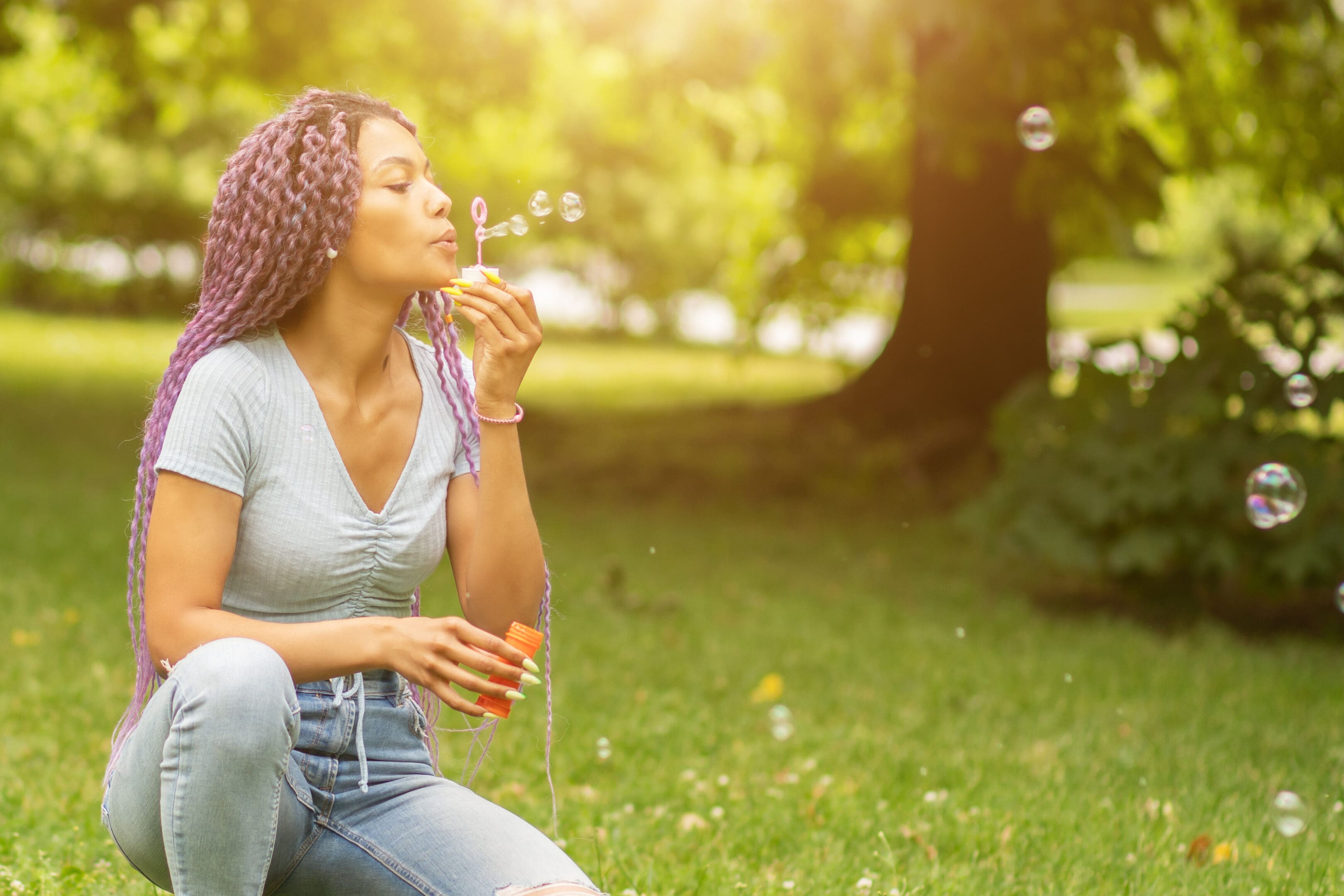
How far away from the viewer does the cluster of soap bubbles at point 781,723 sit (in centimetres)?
441

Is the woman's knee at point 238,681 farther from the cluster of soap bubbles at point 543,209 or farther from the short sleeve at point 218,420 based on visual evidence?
the cluster of soap bubbles at point 543,209

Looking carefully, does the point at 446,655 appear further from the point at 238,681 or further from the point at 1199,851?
the point at 1199,851

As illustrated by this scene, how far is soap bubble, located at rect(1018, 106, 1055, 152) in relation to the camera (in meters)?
5.69

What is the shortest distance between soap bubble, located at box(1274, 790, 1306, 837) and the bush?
2.21m

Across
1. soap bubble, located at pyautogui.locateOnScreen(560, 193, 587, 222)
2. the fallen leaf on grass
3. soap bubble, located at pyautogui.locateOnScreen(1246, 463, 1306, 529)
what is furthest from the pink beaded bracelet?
soap bubble, located at pyautogui.locateOnScreen(1246, 463, 1306, 529)

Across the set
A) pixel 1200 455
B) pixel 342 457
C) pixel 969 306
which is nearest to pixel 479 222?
pixel 342 457

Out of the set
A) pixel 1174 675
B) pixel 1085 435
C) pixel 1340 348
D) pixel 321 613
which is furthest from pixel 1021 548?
pixel 321 613

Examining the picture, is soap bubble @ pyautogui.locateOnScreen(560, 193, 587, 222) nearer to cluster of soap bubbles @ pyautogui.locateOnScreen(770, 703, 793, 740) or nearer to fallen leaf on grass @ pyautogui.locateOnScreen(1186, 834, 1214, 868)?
cluster of soap bubbles @ pyautogui.locateOnScreen(770, 703, 793, 740)

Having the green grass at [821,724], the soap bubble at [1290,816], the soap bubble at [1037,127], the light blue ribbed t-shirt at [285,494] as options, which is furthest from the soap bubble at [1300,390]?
the light blue ribbed t-shirt at [285,494]

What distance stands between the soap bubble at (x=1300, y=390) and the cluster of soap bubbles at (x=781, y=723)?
261cm

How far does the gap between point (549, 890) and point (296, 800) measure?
0.43m

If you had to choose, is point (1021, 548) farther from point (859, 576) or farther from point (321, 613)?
point (321, 613)

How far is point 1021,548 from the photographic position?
6.21 meters

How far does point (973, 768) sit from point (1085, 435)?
247 centimetres
